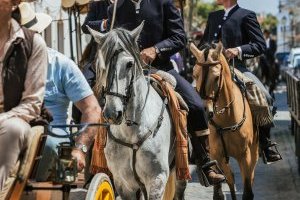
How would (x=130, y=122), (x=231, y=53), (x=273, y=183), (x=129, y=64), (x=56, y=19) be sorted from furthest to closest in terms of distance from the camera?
1. (x=56, y=19)
2. (x=273, y=183)
3. (x=231, y=53)
4. (x=130, y=122)
5. (x=129, y=64)

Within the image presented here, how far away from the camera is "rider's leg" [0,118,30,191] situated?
5.36 meters

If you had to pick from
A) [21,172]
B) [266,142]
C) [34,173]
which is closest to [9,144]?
[21,172]

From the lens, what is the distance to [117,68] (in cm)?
743

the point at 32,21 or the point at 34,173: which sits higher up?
the point at 32,21

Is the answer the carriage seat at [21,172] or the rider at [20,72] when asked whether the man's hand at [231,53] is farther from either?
the carriage seat at [21,172]

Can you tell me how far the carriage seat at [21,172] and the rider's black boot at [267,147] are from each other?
629cm

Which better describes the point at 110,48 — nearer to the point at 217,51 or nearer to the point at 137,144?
the point at 137,144

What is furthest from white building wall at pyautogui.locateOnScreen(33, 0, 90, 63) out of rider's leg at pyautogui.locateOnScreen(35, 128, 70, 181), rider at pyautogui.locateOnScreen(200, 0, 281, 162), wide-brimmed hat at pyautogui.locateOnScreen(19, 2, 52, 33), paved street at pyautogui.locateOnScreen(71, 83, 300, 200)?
rider's leg at pyautogui.locateOnScreen(35, 128, 70, 181)

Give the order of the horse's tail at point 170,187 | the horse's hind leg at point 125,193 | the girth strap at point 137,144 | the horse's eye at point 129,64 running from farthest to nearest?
the horse's tail at point 170,187 < the horse's hind leg at point 125,193 < the girth strap at point 137,144 < the horse's eye at point 129,64

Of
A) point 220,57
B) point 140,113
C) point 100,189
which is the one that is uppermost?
point 220,57

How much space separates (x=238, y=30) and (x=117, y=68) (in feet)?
14.9

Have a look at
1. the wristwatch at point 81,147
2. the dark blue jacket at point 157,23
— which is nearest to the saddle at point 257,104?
the dark blue jacket at point 157,23

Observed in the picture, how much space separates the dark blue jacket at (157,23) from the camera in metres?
8.85

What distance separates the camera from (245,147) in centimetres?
1091
